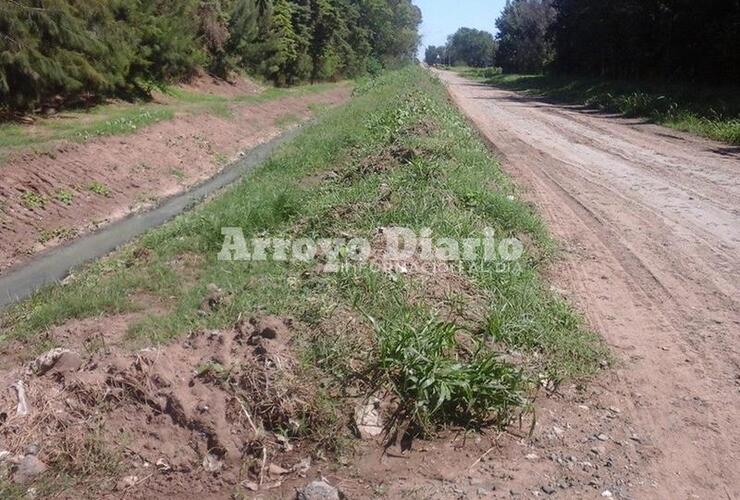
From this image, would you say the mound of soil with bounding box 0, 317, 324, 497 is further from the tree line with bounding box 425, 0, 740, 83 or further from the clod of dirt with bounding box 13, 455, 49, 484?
the tree line with bounding box 425, 0, 740, 83

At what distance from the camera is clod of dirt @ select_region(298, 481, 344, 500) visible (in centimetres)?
345

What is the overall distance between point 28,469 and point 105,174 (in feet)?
33.5

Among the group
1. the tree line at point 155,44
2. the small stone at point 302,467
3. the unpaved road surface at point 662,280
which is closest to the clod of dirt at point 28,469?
the small stone at point 302,467

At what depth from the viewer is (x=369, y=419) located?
A: 400 centimetres

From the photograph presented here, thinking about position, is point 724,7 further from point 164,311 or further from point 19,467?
point 19,467

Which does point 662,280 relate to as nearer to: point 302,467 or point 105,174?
point 302,467

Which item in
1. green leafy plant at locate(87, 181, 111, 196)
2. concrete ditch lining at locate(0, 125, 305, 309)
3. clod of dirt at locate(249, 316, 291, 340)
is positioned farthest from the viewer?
green leafy plant at locate(87, 181, 111, 196)

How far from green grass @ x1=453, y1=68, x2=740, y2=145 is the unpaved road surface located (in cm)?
228

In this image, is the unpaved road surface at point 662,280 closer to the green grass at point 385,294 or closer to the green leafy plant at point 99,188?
the green grass at point 385,294

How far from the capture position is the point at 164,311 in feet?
20.9

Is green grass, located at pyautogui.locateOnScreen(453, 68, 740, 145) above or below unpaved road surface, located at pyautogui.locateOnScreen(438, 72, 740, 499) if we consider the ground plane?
above

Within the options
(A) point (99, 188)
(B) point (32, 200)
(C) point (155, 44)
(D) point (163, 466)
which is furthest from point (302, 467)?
(C) point (155, 44)

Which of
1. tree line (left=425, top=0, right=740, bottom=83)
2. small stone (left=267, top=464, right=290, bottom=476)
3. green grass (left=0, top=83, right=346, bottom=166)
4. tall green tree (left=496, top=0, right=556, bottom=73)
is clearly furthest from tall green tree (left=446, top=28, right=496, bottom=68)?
small stone (left=267, top=464, right=290, bottom=476)

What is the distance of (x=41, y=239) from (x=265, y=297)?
636 cm
